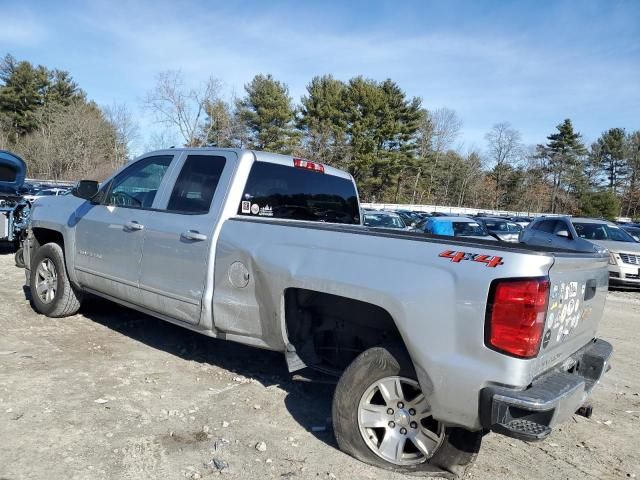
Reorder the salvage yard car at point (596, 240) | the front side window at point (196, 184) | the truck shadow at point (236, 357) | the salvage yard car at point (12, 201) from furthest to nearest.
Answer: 1. the salvage yard car at point (596, 240)
2. the salvage yard car at point (12, 201)
3. the front side window at point (196, 184)
4. the truck shadow at point (236, 357)

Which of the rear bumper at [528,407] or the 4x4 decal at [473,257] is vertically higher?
the 4x4 decal at [473,257]

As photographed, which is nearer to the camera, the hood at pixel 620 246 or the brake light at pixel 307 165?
the brake light at pixel 307 165

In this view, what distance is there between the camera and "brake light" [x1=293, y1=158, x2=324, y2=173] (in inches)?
185

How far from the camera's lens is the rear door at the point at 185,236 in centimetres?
403

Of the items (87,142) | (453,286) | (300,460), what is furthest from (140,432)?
(87,142)

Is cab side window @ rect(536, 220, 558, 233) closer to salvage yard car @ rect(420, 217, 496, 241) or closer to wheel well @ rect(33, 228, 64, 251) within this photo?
salvage yard car @ rect(420, 217, 496, 241)

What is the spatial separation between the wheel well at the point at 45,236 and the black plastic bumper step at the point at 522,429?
5.39 meters

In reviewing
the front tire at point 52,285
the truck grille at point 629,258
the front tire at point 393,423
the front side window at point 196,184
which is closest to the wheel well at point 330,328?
the front tire at point 393,423

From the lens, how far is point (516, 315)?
2545 mm

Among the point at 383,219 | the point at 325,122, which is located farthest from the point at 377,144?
the point at 383,219

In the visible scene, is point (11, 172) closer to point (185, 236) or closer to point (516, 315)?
point (185, 236)

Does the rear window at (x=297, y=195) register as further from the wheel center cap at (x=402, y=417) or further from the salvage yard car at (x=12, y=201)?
the salvage yard car at (x=12, y=201)

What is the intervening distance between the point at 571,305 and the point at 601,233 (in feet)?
40.3

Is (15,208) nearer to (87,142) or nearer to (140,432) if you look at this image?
(140,432)
